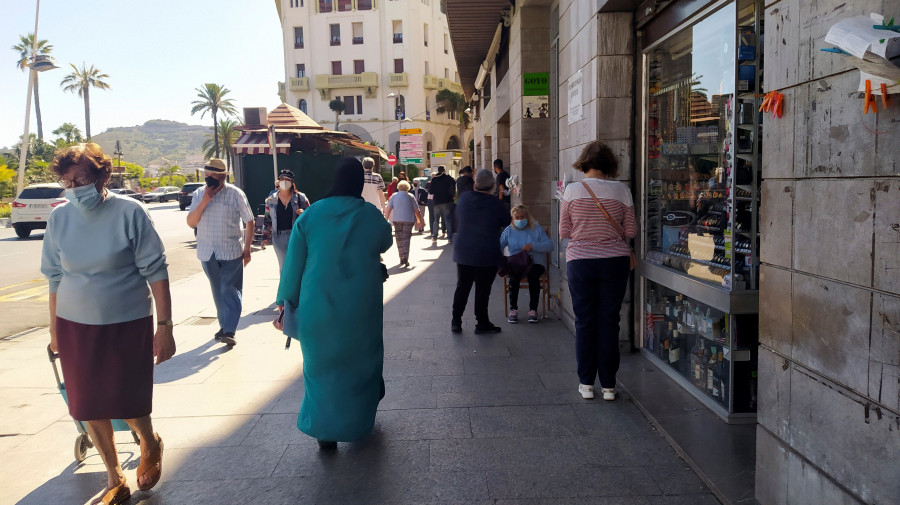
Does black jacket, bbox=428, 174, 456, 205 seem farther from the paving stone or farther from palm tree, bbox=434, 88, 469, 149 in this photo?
palm tree, bbox=434, 88, 469, 149

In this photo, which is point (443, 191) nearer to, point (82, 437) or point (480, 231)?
point (480, 231)

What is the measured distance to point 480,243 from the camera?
729 cm

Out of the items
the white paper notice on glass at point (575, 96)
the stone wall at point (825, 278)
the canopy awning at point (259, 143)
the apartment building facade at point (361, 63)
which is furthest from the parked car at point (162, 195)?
the stone wall at point (825, 278)

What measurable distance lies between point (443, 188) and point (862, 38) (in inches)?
580

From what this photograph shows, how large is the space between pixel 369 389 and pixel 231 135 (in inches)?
3392

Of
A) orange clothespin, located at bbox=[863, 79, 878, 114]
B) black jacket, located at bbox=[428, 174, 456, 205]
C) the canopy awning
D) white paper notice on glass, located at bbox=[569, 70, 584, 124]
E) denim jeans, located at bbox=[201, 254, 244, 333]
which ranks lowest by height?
denim jeans, located at bbox=[201, 254, 244, 333]

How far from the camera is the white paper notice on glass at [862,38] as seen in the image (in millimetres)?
2131

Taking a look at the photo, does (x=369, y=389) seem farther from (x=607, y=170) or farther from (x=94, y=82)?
(x=94, y=82)

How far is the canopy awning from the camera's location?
60.6 feet

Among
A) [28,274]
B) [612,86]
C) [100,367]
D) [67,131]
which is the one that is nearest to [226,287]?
A: [100,367]

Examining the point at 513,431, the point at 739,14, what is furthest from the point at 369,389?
the point at 739,14

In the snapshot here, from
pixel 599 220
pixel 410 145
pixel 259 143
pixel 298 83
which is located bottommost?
pixel 599 220

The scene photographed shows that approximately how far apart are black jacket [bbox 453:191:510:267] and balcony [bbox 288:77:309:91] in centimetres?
6183

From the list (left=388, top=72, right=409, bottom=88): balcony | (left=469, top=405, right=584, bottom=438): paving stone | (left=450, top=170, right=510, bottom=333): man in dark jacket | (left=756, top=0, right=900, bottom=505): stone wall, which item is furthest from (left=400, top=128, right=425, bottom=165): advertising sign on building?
(left=388, top=72, right=409, bottom=88): balcony
